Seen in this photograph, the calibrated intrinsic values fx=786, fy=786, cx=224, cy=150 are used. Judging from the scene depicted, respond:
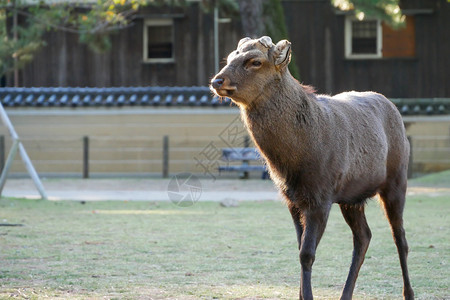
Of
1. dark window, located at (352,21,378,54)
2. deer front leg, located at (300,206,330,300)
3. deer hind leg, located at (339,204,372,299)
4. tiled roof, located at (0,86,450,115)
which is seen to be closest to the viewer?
deer front leg, located at (300,206,330,300)

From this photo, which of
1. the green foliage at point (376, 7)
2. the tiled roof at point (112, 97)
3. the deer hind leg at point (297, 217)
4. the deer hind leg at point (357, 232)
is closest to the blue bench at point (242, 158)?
the tiled roof at point (112, 97)

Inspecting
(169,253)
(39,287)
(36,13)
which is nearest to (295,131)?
(39,287)

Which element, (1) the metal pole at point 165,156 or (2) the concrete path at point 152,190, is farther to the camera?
(1) the metal pole at point 165,156

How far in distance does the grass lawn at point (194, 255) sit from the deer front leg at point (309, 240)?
0.57m

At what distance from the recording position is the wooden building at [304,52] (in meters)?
23.8

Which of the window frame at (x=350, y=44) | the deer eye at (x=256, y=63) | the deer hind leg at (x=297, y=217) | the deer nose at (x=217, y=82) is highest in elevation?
the window frame at (x=350, y=44)

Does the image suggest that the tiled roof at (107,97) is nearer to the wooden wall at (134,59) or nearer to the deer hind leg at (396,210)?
the wooden wall at (134,59)

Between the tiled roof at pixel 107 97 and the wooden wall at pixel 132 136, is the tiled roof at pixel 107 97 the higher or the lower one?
the higher one

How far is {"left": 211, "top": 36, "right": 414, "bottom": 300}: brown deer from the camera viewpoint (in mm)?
5855

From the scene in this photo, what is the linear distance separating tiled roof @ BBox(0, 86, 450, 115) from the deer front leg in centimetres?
1707

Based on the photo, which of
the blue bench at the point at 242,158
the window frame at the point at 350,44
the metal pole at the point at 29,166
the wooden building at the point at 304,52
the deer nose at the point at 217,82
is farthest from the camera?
the window frame at the point at 350,44

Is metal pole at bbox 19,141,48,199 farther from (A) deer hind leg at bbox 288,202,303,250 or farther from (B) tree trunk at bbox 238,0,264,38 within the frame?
(A) deer hind leg at bbox 288,202,303,250

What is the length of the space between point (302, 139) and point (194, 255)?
9.72ft

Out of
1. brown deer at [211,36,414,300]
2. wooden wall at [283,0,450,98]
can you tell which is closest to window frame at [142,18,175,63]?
wooden wall at [283,0,450,98]
